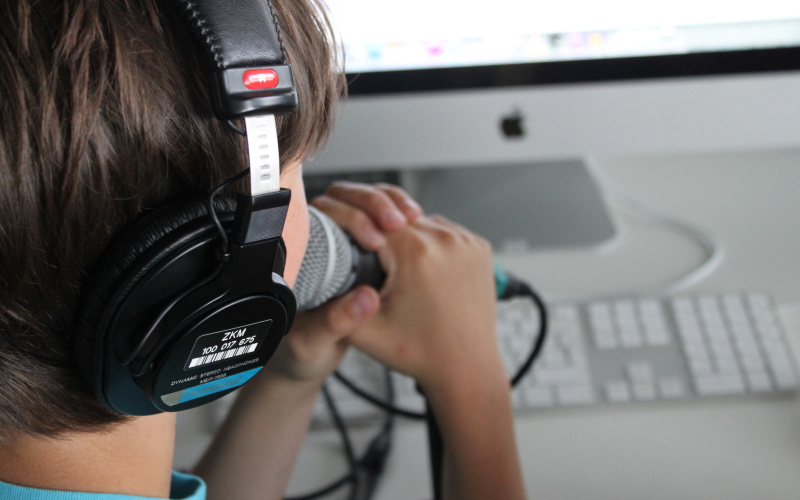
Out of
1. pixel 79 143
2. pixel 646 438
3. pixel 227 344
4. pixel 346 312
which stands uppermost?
pixel 79 143

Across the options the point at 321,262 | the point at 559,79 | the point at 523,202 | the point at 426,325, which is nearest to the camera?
the point at 321,262

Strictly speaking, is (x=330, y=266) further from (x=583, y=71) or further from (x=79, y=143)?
(x=583, y=71)

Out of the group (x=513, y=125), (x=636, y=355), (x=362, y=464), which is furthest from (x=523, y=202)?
(x=362, y=464)

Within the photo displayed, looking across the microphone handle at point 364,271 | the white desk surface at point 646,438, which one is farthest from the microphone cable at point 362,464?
the microphone handle at point 364,271

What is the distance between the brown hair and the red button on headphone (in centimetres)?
2

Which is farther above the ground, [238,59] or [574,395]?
[238,59]

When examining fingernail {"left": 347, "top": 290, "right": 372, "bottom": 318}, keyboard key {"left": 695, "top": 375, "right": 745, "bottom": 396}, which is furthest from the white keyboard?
fingernail {"left": 347, "top": 290, "right": 372, "bottom": 318}

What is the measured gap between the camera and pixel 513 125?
2.26 feet

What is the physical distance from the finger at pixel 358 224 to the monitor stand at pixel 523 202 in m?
0.27

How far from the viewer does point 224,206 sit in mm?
291

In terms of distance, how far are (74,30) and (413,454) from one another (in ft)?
1.40

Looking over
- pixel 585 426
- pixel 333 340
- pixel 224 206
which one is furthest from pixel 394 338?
pixel 224 206

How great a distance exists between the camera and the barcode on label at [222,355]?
0.31m

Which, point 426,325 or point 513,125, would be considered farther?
point 513,125
